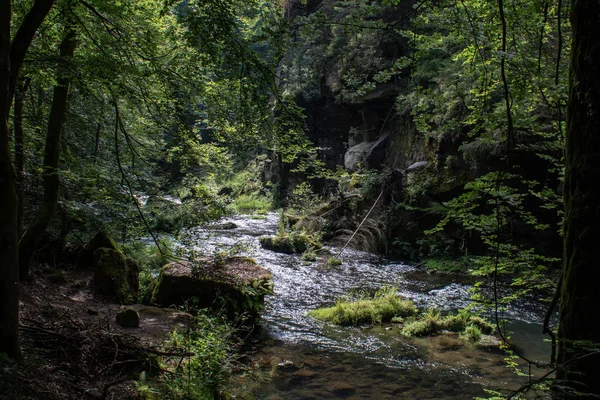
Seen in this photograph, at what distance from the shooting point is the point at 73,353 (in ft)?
13.5

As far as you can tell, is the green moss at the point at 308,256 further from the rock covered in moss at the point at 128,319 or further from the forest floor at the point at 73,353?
the rock covered in moss at the point at 128,319

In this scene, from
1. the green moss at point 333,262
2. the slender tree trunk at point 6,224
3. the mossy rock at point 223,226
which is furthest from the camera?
the mossy rock at point 223,226

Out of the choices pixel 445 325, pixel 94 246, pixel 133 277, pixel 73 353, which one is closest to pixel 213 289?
pixel 133 277

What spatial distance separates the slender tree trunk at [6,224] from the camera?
9.10 feet

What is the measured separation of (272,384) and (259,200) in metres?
23.1

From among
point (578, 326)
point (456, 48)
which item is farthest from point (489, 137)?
point (456, 48)

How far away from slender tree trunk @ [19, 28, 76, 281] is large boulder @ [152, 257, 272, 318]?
2.45 metres

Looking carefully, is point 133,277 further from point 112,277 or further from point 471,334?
point 471,334

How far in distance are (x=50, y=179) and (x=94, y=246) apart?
308cm

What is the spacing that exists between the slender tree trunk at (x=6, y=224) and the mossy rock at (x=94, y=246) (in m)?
6.13

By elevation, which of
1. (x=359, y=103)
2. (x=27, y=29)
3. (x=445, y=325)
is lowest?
(x=445, y=325)

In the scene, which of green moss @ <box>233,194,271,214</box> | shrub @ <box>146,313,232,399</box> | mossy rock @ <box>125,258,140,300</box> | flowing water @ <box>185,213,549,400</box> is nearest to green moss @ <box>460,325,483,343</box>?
flowing water @ <box>185,213,549,400</box>

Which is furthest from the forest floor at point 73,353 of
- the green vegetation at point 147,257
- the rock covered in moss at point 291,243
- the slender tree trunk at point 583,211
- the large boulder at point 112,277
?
the rock covered in moss at point 291,243

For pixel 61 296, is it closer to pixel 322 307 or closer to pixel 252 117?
pixel 252 117
